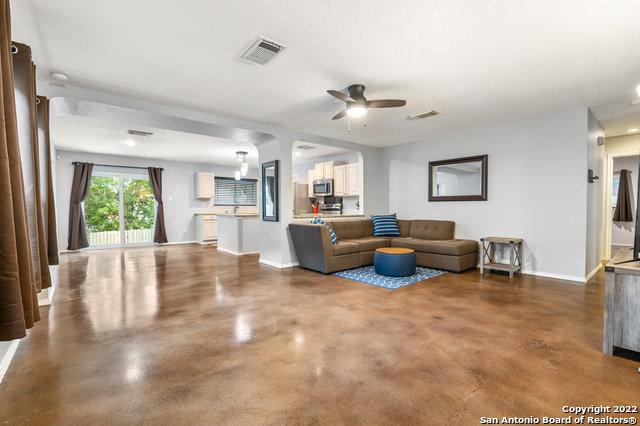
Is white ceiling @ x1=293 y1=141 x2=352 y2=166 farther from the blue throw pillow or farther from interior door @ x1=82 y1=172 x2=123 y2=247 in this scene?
interior door @ x1=82 y1=172 x2=123 y2=247

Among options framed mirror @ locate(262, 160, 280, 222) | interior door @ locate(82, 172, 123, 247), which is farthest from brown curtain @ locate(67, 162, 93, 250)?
framed mirror @ locate(262, 160, 280, 222)

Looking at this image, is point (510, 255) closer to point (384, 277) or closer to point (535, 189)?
point (535, 189)

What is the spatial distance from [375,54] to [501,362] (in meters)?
2.73

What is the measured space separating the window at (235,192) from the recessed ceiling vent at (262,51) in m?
7.65

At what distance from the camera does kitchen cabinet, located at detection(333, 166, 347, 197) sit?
25.3 feet

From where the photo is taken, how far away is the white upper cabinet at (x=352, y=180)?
741cm

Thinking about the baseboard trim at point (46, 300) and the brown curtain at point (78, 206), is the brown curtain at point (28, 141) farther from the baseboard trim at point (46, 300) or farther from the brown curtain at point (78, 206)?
the brown curtain at point (78, 206)

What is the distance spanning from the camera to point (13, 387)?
1.82m

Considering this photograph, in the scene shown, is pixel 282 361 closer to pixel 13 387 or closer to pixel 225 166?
pixel 13 387

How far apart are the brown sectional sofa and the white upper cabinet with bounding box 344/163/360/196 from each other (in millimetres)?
1588

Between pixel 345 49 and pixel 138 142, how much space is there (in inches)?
227

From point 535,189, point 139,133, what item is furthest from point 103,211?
point 535,189

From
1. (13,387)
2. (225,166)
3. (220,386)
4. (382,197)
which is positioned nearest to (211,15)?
(220,386)

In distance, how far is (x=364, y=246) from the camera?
534 cm
